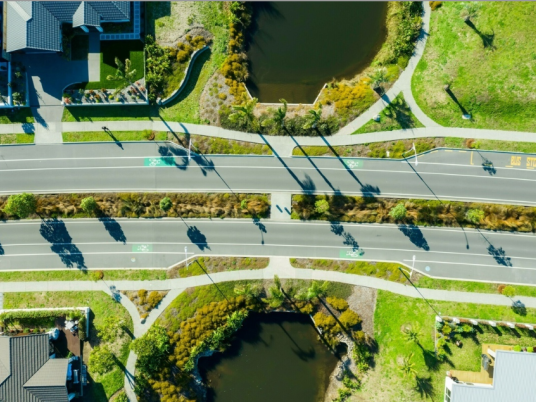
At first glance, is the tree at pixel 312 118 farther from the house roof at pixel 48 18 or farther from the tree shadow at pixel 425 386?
the tree shadow at pixel 425 386

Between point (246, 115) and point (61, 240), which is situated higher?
point (246, 115)

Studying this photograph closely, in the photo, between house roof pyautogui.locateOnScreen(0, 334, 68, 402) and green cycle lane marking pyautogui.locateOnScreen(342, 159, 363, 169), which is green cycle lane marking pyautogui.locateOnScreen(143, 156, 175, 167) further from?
house roof pyautogui.locateOnScreen(0, 334, 68, 402)

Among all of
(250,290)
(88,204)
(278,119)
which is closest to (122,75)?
(88,204)

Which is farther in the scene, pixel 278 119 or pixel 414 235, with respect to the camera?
pixel 414 235

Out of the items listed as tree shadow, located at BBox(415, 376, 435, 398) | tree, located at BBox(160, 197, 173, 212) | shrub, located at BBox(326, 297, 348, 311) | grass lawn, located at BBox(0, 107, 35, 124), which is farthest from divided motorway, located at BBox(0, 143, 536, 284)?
tree shadow, located at BBox(415, 376, 435, 398)

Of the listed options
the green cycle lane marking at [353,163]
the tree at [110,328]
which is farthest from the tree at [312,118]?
the tree at [110,328]

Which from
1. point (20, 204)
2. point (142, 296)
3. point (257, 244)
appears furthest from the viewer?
point (257, 244)

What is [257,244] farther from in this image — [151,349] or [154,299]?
[151,349]
